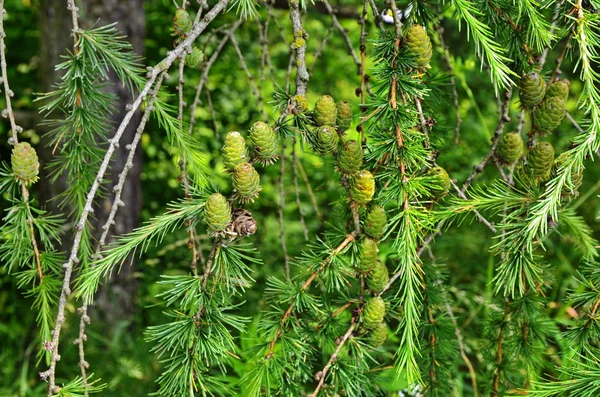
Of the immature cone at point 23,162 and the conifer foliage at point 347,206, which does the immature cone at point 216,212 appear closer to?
the conifer foliage at point 347,206

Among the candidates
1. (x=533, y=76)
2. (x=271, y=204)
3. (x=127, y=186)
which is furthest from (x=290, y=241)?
(x=533, y=76)

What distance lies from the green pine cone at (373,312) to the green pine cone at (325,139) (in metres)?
0.20

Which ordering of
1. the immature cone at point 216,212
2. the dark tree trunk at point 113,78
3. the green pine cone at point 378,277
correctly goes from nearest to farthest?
the immature cone at point 216,212
the green pine cone at point 378,277
the dark tree trunk at point 113,78

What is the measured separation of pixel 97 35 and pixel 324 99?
342mm

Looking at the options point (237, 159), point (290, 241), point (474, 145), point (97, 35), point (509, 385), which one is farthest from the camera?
point (474, 145)

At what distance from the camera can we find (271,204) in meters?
2.52

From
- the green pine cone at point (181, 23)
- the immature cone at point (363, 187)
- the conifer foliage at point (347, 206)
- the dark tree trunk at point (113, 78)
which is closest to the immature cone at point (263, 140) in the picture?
the conifer foliage at point (347, 206)

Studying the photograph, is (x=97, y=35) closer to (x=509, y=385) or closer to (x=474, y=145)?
(x=509, y=385)

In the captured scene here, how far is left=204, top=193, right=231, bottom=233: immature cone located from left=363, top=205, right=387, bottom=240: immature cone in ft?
0.61

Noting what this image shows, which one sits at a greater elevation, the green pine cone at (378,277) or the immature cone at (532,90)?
the immature cone at (532,90)

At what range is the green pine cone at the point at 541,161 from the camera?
0.80 metres

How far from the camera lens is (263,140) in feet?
2.31

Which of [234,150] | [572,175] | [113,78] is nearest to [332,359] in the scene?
[234,150]

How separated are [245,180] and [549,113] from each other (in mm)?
440
